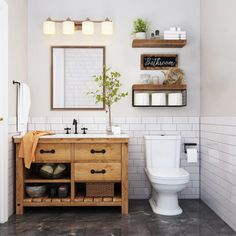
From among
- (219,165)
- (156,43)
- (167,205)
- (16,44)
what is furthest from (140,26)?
(167,205)

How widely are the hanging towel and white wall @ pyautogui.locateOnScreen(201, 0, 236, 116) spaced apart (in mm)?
2121

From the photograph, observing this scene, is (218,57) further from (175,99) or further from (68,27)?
(68,27)

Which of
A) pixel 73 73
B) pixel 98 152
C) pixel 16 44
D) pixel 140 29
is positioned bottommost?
pixel 98 152

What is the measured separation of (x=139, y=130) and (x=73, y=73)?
1.10 meters

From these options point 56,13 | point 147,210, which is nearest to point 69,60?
point 56,13

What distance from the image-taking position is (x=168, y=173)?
10.8 ft

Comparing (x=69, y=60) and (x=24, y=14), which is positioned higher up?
(x=24, y=14)

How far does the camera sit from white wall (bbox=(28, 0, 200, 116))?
3.94m

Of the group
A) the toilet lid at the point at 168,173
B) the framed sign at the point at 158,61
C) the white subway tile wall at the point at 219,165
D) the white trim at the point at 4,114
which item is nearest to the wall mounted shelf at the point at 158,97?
the framed sign at the point at 158,61

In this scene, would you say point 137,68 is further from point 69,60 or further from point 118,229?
point 118,229

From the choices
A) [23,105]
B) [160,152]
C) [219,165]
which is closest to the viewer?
[219,165]

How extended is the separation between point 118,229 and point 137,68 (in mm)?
1989

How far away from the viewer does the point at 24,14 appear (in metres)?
3.80

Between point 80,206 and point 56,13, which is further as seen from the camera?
point 56,13
